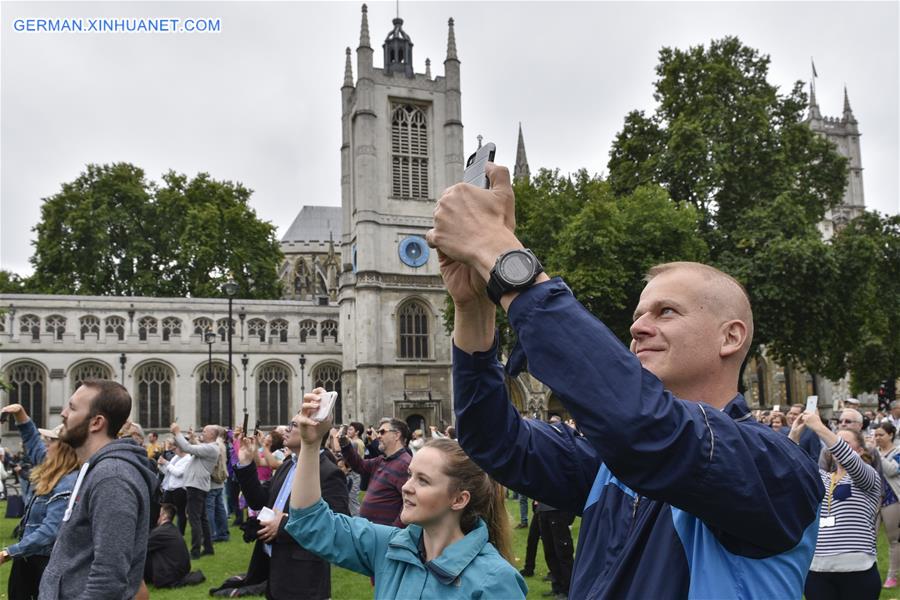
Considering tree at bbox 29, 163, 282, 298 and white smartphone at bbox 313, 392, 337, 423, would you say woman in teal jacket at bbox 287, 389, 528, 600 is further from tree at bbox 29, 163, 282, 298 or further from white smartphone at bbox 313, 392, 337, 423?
tree at bbox 29, 163, 282, 298

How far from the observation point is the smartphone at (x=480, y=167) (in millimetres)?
1614

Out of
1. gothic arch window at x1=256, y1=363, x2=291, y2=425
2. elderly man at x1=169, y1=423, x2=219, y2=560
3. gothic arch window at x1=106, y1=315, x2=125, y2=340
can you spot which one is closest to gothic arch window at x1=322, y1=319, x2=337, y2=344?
gothic arch window at x1=256, y1=363, x2=291, y2=425

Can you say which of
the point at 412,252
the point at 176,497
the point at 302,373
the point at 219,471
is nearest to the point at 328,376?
the point at 302,373

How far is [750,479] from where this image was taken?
4.74 ft

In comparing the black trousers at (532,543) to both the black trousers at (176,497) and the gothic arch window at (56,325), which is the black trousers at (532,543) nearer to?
the black trousers at (176,497)

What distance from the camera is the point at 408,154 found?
42.7 meters

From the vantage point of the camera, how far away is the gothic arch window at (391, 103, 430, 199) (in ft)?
139

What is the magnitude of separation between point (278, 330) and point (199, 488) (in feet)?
105

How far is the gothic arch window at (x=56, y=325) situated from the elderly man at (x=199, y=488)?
31.9 m

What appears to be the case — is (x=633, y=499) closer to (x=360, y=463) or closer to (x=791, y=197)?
(x=360, y=463)

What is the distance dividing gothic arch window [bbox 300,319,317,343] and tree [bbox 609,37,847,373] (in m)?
20.4

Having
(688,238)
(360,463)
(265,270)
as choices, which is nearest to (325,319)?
(265,270)

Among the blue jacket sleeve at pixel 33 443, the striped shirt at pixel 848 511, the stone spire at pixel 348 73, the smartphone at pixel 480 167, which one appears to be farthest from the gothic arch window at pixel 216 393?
the smartphone at pixel 480 167

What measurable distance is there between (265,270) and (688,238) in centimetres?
3000
